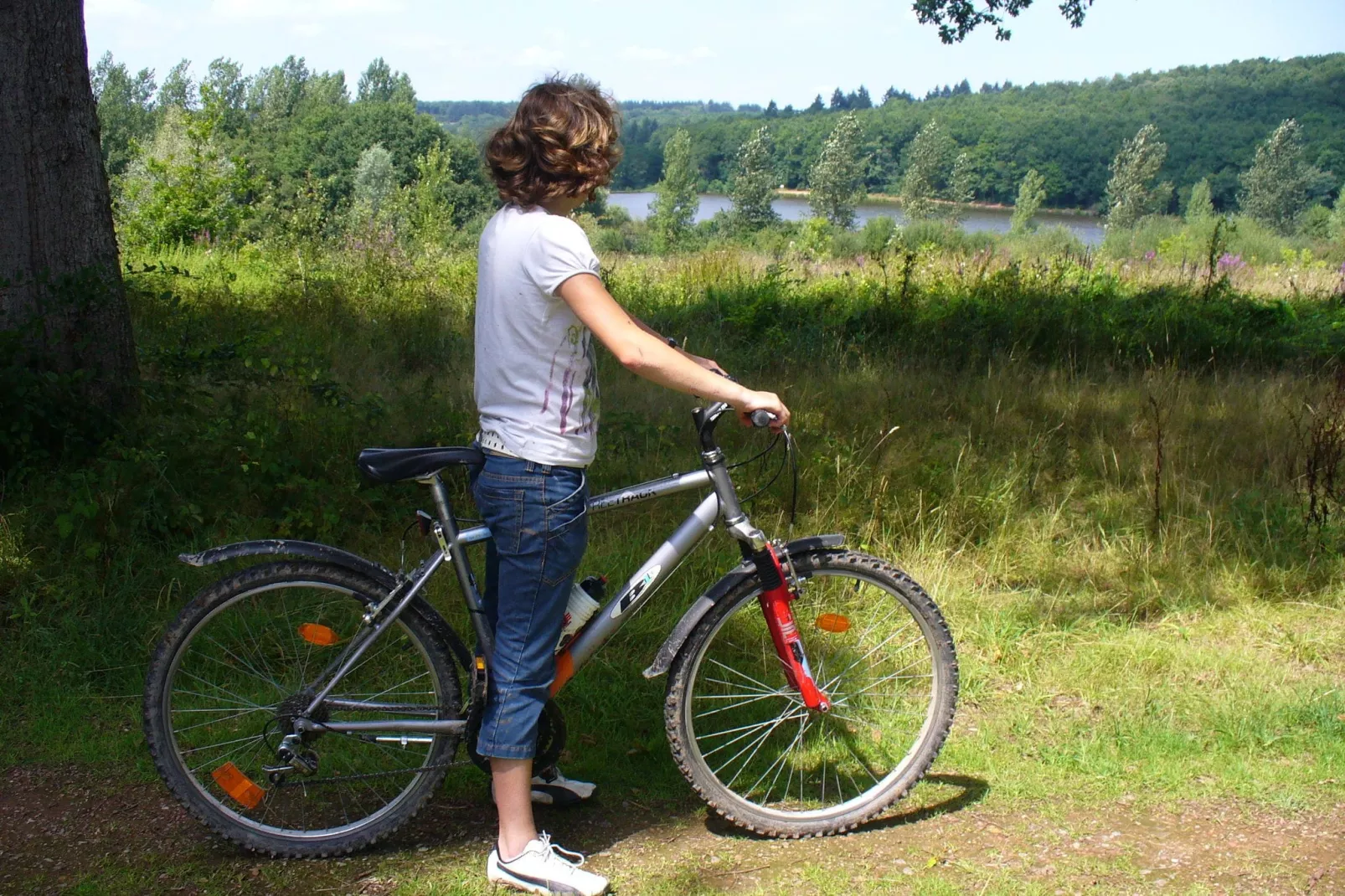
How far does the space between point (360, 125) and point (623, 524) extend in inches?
2823

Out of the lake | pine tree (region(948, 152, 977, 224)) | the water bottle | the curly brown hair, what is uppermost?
pine tree (region(948, 152, 977, 224))

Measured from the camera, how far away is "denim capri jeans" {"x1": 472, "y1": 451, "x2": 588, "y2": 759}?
265 cm

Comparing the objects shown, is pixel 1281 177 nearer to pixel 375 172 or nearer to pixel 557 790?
pixel 375 172

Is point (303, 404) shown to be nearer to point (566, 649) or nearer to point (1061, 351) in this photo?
point (566, 649)

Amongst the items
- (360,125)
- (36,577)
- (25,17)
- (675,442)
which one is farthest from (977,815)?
(360,125)

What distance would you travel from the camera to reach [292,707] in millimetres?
2922

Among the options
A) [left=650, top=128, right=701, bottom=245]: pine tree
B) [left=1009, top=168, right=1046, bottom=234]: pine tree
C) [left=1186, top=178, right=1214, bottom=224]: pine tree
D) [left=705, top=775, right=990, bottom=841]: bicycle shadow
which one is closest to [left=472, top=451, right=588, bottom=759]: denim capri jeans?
[left=705, top=775, right=990, bottom=841]: bicycle shadow

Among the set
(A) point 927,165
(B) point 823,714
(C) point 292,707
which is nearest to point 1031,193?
(A) point 927,165

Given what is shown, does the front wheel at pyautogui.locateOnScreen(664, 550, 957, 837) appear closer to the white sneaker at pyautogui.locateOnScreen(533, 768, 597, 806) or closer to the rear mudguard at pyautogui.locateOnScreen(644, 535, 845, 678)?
the rear mudguard at pyautogui.locateOnScreen(644, 535, 845, 678)

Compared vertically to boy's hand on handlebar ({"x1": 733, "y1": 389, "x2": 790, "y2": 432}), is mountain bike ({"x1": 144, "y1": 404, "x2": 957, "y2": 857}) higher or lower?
lower

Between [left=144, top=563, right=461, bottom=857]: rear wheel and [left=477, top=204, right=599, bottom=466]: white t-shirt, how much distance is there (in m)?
0.65

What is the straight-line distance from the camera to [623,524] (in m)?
5.05

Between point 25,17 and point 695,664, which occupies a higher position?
point 25,17

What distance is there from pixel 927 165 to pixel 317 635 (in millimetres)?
62724
